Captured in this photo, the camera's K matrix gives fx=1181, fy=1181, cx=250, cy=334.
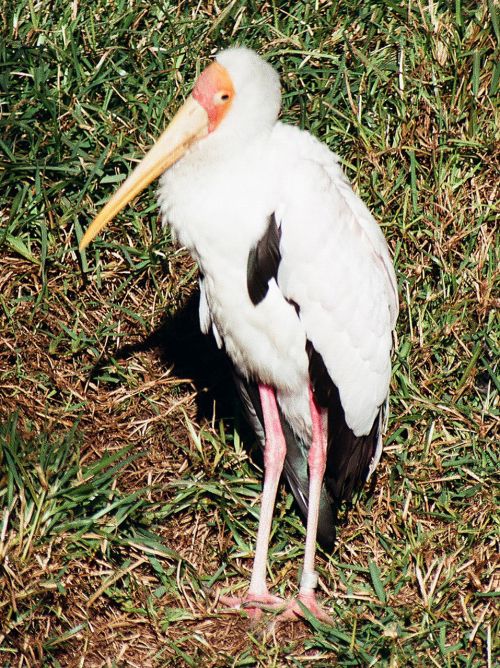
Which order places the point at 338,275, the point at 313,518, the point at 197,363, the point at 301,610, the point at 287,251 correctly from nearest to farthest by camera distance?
the point at 287,251 < the point at 338,275 < the point at 301,610 < the point at 313,518 < the point at 197,363

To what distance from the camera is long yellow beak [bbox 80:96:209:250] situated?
3891 mm

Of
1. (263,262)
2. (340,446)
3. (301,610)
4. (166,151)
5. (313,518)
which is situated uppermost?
(166,151)

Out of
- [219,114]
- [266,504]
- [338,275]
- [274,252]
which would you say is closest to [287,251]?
[274,252]

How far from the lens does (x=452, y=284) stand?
4.70m

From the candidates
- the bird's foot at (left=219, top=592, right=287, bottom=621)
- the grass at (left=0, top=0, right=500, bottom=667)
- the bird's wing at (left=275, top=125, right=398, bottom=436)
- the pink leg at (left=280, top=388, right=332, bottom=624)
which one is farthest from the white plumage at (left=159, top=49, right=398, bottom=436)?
the bird's foot at (left=219, top=592, right=287, bottom=621)

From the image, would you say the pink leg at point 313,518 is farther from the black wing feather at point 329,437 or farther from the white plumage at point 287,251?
the white plumage at point 287,251

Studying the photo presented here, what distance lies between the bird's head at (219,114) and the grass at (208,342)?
0.88m

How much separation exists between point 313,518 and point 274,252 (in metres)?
1.02

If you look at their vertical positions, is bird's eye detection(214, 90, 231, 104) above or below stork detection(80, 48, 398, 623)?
above

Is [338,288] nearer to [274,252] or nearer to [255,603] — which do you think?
[274,252]

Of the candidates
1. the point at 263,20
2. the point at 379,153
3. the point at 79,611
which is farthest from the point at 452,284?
the point at 79,611

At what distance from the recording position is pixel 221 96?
389cm

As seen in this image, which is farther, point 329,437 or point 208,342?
point 208,342

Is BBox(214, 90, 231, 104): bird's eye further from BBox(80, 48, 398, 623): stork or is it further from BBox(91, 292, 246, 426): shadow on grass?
BBox(91, 292, 246, 426): shadow on grass
